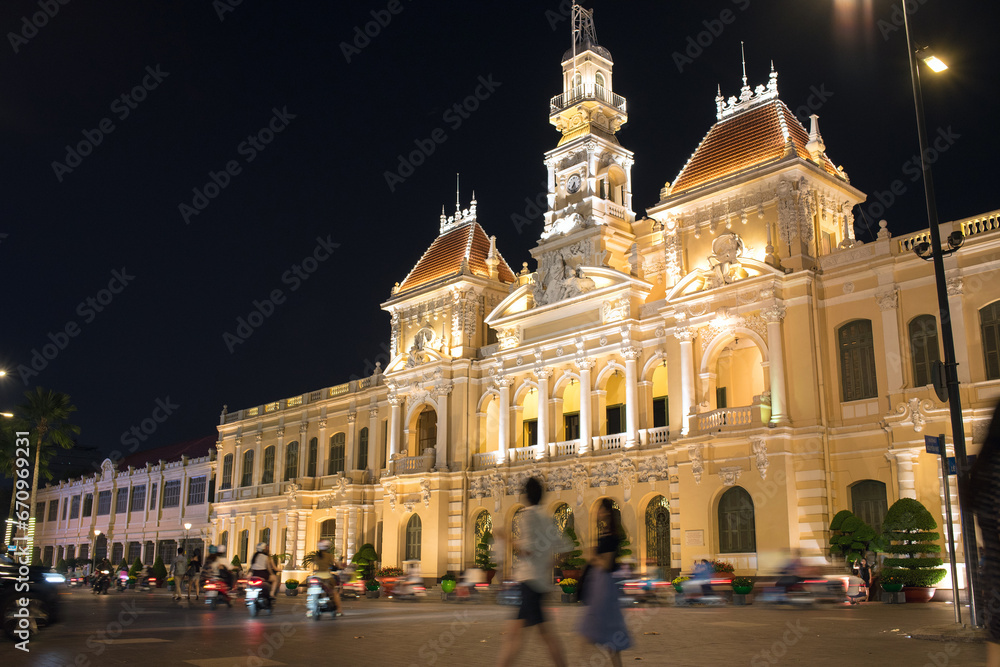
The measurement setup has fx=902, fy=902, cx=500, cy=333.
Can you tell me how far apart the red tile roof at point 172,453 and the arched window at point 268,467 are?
14.4m

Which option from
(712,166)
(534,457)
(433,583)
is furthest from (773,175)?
(433,583)

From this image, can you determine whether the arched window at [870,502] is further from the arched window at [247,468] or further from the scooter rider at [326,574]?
the arched window at [247,468]

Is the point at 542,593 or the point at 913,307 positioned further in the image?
the point at 913,307

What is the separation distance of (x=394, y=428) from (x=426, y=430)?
166 centimetres

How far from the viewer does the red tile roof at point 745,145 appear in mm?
32781

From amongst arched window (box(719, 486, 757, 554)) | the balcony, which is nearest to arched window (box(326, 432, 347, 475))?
the balcony

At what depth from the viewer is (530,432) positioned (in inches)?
1658

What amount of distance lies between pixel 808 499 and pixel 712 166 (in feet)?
42.7

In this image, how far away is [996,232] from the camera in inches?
1046

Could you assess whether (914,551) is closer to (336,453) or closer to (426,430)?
(426,430)

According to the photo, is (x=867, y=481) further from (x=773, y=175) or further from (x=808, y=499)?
(x=773, y=175)

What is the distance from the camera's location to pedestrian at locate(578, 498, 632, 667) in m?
9.02

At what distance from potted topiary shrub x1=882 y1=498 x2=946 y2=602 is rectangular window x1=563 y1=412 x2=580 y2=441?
16885 millimetres

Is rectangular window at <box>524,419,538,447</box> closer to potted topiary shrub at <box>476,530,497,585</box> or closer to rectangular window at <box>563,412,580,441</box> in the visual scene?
rectangular window at <box>563,412,580,441</box>
